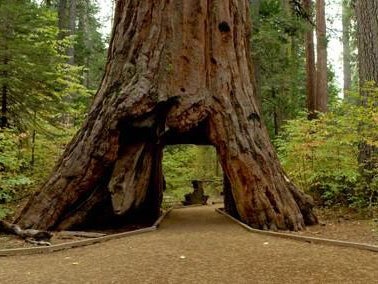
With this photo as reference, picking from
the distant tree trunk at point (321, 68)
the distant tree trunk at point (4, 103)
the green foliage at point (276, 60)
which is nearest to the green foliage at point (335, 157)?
the green foliage at point (276, 60)

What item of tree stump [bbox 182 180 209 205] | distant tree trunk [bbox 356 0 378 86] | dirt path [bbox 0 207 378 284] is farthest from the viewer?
tree stump [bbox 182 180 209 205]

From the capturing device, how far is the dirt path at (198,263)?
15.6ft

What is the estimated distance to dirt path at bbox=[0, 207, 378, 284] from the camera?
4.75 m

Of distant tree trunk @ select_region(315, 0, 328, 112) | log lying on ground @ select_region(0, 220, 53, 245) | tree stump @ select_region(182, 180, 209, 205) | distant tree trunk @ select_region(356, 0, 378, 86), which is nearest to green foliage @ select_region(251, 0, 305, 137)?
distant tree trunk @ select_region(315, 0, 328, 112)

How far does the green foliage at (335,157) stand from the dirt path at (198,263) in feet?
12.8

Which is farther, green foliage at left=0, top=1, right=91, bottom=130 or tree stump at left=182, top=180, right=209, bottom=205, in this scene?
tree stump at left=182, top=180, right=209, bottom=205

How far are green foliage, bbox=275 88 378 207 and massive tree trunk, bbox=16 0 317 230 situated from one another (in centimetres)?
159

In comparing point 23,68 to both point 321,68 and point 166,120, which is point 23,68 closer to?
point 166,120

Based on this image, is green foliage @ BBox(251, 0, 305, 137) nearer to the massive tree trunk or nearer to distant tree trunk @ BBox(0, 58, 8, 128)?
the massive tree trunk

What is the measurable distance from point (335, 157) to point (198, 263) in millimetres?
6691

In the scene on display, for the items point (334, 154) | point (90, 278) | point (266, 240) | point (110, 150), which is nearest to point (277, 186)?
point (266, 240)

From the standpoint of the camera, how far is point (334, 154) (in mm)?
11047

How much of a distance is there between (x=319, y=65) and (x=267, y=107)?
10.6 ft

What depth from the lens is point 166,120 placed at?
9.42 meters
